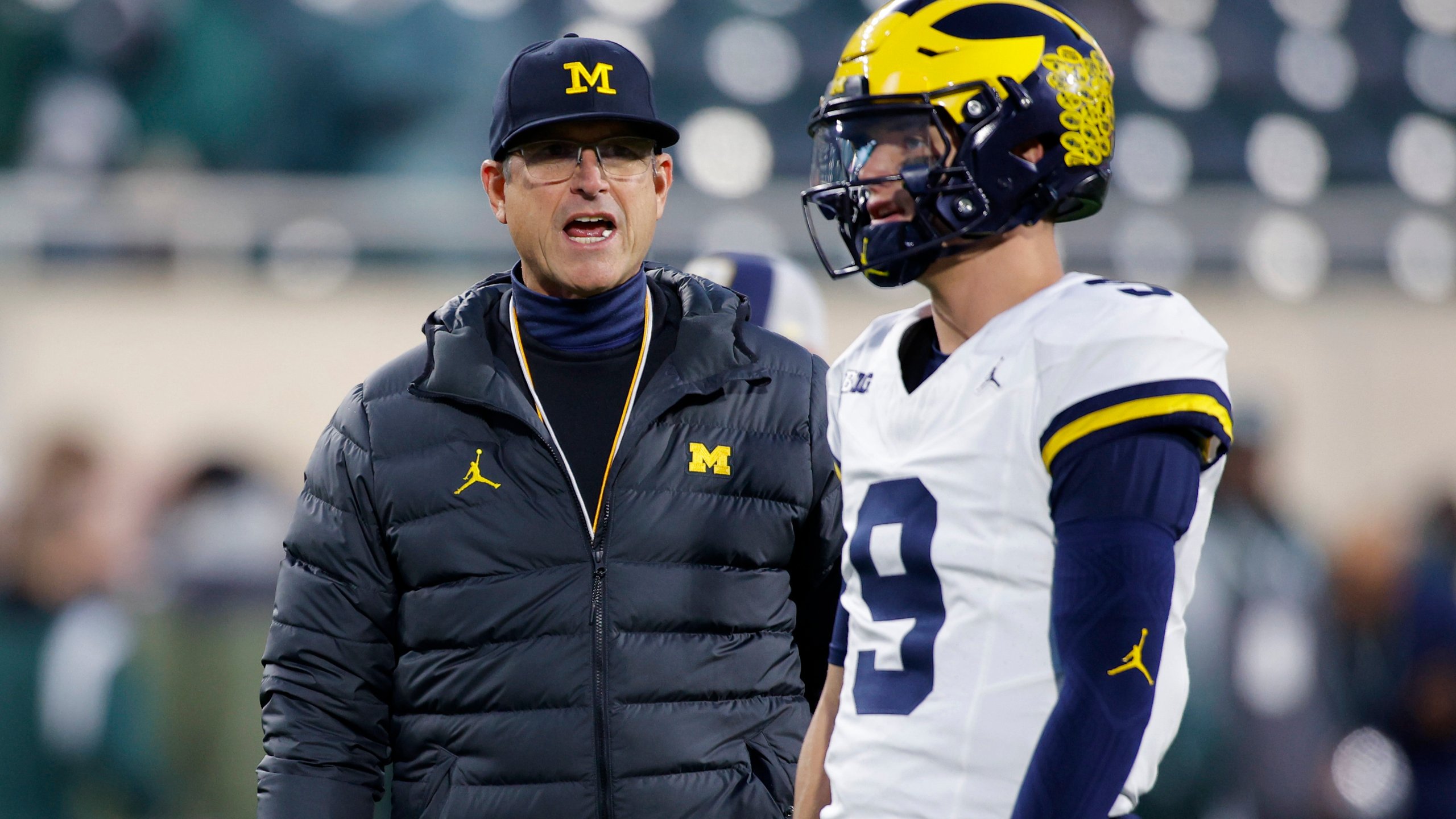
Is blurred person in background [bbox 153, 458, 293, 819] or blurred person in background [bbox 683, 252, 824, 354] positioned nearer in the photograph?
blurred person in background [bbox 683, 252, 824, 354]

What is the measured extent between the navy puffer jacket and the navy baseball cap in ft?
1.02

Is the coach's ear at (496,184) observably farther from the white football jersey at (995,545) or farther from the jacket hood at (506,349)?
the white football jersey at (995,545)


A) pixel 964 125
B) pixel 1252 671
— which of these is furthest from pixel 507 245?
pixel 964 125

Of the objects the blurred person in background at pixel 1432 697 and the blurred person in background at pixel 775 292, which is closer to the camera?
the blurred person in background at pixel 775 292

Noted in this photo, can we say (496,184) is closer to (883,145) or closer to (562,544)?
(562,544)

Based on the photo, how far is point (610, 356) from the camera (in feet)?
7.58

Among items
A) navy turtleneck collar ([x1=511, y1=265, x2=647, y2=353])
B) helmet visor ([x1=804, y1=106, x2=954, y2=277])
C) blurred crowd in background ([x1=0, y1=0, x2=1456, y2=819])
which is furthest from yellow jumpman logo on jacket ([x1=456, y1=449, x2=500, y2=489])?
blurred crowd in background ([x1=0, y1=0, x2=1456, y2=819])

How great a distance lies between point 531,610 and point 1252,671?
3.27m

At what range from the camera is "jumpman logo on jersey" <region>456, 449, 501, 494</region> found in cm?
217

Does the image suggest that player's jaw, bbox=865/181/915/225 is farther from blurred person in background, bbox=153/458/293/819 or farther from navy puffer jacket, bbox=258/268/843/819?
blurred person in background, bbox=153/458/293/819

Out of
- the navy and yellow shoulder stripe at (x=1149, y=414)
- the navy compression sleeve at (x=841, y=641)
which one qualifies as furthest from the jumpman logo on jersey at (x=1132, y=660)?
the navy compression sleeve at (x=841, y=641)

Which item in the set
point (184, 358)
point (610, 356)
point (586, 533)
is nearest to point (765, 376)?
point (610, 356)

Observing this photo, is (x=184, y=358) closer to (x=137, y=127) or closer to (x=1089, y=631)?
(x=137, y=127)

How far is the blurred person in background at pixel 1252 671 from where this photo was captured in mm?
4477
